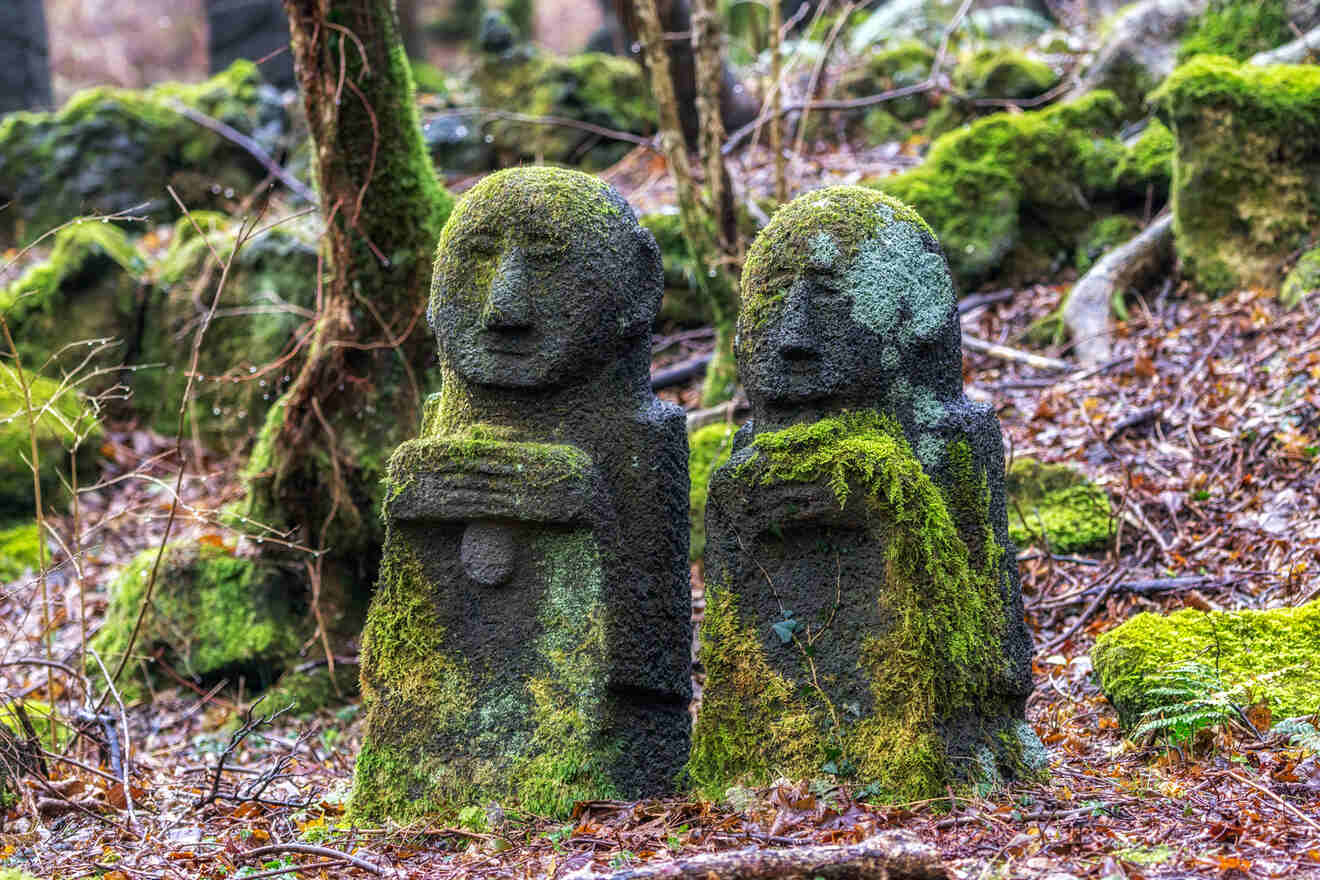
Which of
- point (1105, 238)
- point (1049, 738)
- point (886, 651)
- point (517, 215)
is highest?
point (517, 215)

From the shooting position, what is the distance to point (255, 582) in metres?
7.65

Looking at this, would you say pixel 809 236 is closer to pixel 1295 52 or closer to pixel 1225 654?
pixel 1225 654

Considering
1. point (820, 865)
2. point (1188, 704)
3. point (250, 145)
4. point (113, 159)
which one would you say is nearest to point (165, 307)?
point (250, 145)

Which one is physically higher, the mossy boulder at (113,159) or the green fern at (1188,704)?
the mossy boulder at (113,159)

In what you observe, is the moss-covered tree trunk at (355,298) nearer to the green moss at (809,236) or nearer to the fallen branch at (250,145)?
the fallen branch at (250,145)

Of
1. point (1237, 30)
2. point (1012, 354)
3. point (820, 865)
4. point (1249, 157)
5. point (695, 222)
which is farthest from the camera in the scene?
point (1237, 30)

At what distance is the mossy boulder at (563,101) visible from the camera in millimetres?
12930

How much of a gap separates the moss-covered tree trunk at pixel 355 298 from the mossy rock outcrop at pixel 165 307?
2.84 metres

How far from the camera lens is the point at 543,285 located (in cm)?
473

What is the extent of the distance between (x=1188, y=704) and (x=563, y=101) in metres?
9.95

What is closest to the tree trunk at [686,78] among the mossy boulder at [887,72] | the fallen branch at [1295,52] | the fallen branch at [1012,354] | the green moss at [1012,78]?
the mossy boulder at [887,72]

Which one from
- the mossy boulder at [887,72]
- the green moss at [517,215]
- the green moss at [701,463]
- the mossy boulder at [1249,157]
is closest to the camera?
the green moss at [517,215]

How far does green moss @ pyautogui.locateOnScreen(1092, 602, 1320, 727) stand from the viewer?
198 inches

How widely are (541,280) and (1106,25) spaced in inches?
405
